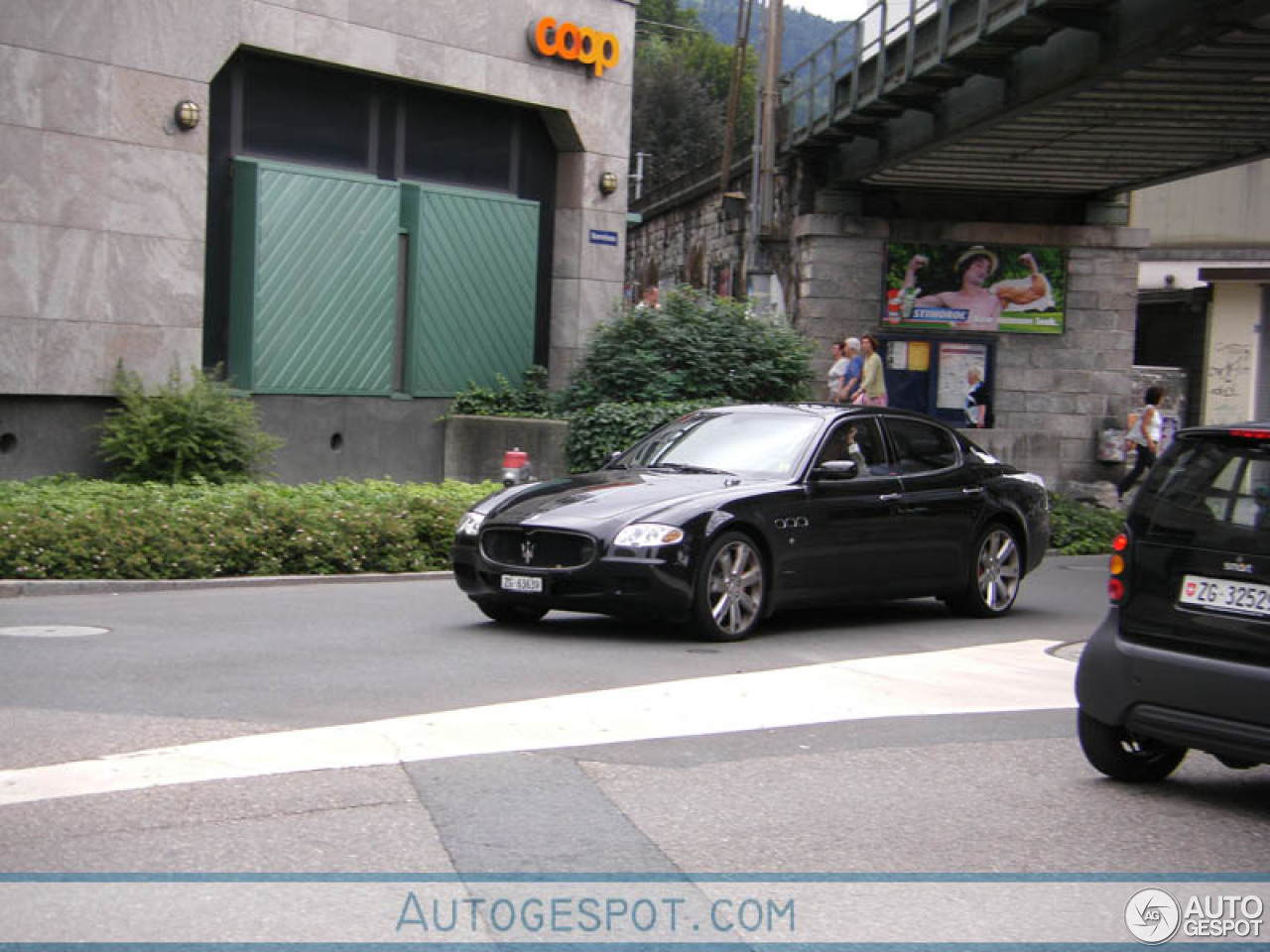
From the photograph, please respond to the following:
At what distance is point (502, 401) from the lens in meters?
21.6

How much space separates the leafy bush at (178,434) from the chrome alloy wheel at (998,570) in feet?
27.1

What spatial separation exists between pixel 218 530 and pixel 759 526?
5.17 m

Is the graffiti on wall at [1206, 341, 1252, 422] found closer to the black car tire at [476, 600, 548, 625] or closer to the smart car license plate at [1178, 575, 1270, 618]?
the black car tire at [476, 600, 548, 625]

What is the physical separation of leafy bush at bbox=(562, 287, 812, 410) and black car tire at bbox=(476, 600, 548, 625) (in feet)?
28.7

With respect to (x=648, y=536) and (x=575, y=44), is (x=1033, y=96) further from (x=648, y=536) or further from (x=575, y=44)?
(x=648, y=536)

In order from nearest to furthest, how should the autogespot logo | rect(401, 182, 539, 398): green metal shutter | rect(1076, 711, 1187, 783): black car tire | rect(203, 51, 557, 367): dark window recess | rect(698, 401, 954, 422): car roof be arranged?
the autogespot logo < rect(1076, 711, 1187, 783): black car tire < rect(698, 401, 954, 422): car roof < rect(203, 51, 557, 367): dark window recess < rect(401, 182, 539, 398): green metal shutter

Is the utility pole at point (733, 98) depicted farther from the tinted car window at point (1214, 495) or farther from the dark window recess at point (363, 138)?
the tinted car window at point (1214, 495)

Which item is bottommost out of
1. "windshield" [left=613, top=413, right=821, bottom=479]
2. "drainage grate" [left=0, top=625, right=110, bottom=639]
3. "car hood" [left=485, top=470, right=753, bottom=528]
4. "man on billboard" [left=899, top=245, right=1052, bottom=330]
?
"drainage grate" [left=0, top=625, right=110, bottom=639]

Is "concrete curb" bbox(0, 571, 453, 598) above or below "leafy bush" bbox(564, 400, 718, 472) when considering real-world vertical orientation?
below

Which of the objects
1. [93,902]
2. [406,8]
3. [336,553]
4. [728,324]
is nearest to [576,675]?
[93,902]

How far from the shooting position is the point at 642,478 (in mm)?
10750

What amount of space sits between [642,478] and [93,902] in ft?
21.2

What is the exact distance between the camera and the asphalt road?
5305mm

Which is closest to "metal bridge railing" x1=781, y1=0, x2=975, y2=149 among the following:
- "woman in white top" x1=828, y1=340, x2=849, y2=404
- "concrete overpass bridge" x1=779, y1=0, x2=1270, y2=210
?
"concrete overpass bridge" x1=779, y1=0, x2=1270, y2=210
